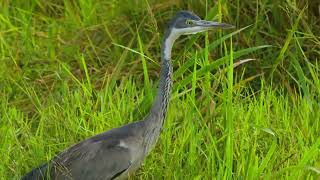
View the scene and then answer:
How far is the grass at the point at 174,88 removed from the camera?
423cm

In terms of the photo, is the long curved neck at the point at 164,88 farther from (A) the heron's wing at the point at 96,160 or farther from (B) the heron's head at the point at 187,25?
(A) the heron's wing at the point at 96,160

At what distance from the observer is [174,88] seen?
4711 mm

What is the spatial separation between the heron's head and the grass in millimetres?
134

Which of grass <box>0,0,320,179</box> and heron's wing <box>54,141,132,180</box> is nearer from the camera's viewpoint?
heron's wing <box>54,141,132,180</box>

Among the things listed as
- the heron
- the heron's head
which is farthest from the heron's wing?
the heron's head

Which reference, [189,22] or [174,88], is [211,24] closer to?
[189,22]

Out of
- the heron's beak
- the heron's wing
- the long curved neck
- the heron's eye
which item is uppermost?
the heron's eye

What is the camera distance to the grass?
423 centimetres

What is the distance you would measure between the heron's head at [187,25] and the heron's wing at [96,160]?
0.59m

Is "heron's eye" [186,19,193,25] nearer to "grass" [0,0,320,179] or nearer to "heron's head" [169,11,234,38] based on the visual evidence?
"heron's head" [169,11,234,38]

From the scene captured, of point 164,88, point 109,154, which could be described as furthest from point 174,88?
point 109,154

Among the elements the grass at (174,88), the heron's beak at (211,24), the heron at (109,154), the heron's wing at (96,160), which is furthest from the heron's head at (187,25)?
the heron's wing at (96,160)

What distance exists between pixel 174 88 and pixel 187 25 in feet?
1.46

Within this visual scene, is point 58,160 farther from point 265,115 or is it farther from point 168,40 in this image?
point 265,115
